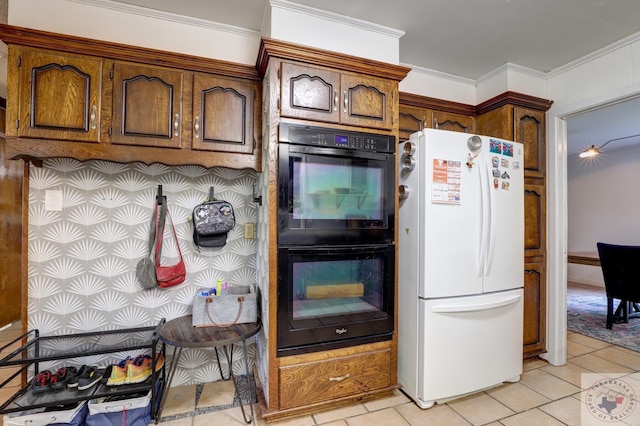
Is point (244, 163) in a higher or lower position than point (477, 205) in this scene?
higher

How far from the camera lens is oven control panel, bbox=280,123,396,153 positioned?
5.62 ft

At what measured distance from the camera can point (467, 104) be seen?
2.78 meters

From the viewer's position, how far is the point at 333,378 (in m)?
1.80

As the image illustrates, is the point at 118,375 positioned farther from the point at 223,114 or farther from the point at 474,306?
the point at 474,306

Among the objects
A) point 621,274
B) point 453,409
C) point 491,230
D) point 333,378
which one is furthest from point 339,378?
point 621,274

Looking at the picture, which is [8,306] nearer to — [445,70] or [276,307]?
[276,307]

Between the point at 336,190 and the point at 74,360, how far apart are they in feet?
6.73

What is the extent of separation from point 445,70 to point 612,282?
3.05 m

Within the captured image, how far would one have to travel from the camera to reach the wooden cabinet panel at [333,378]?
67.7 inches

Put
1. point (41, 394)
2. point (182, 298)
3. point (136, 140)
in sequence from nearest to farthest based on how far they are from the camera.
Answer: point (41, 394) < point (136, 140) < point (182, 298)

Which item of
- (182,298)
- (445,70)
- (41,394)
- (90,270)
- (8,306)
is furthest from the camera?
(8,306)

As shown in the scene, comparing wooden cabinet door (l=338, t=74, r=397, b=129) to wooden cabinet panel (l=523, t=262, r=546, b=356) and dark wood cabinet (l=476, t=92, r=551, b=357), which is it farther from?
wooden cabinet panel (l=523, t=262, r=546, b=356)

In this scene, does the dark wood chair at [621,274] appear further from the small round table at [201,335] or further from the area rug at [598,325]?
the small round table at [201,335]

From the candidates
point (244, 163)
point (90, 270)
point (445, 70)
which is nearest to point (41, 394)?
point (90, 270)
